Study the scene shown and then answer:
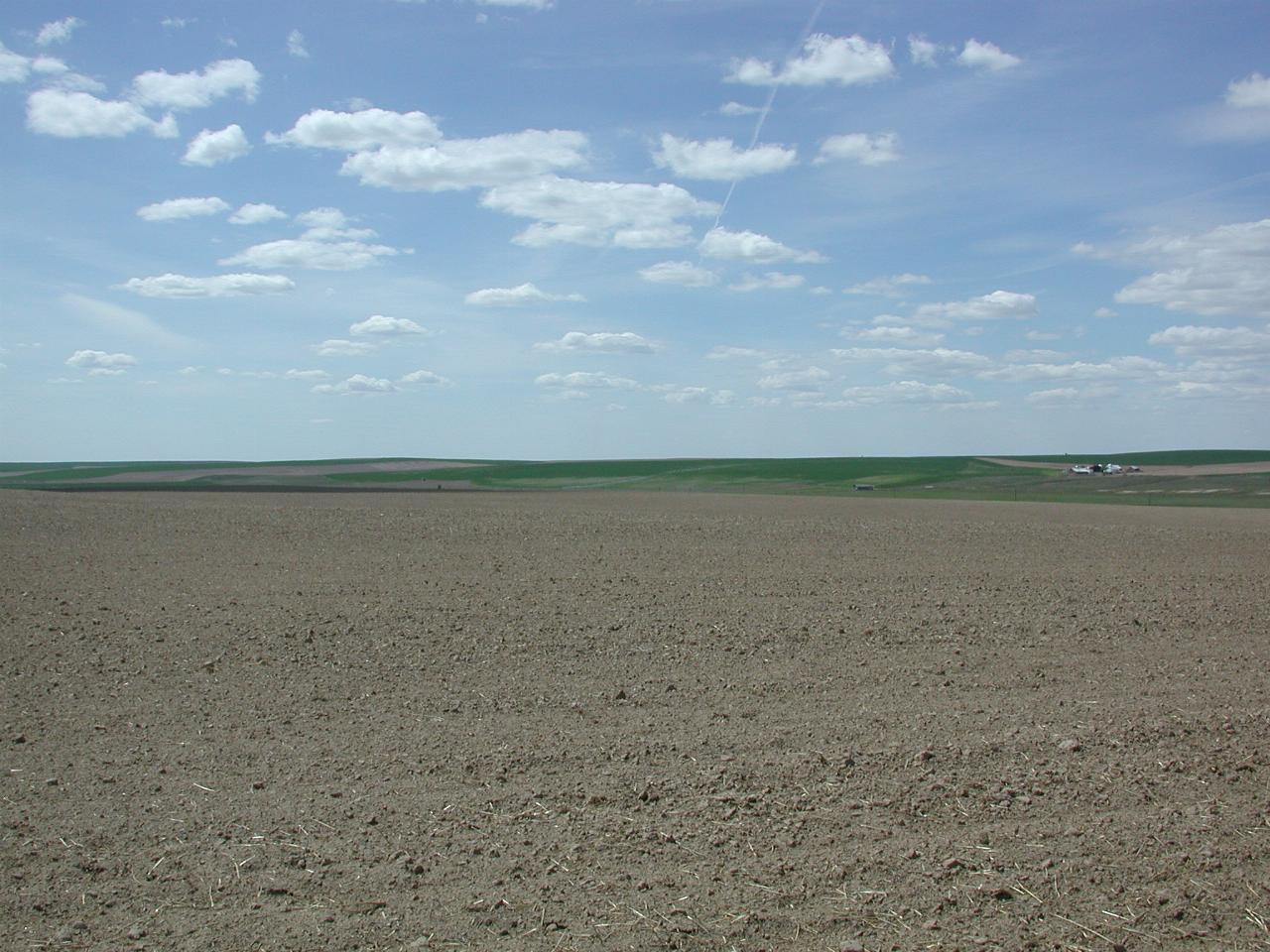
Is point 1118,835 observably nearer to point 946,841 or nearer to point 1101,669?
point 946,841

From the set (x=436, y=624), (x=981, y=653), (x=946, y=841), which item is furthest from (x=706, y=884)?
(x=436, y=624)

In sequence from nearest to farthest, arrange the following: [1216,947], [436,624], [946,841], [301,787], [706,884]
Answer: [1216,947]
[706,884]
[946,841]
[301,787]
[436,624]

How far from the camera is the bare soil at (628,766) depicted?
203 inches

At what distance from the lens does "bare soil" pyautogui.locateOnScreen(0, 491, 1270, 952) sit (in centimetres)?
515

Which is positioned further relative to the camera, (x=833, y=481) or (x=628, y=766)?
(x=833, y=481)

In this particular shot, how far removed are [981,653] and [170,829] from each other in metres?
8.03

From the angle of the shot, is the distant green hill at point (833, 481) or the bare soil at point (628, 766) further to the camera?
the distant green hill at point (833, 481)

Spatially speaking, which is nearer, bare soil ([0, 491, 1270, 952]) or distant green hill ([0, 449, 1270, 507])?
bare soil ([0, 491, 1270, 952])

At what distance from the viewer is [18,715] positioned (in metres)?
8.59

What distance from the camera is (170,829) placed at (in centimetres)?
616

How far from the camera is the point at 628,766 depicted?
24.1ft

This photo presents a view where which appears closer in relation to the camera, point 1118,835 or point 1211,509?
point 1118,835

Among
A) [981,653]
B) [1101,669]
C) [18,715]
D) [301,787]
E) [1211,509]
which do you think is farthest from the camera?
[1211,509]

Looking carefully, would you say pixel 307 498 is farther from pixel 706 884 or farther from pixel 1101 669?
pixel 706 884
